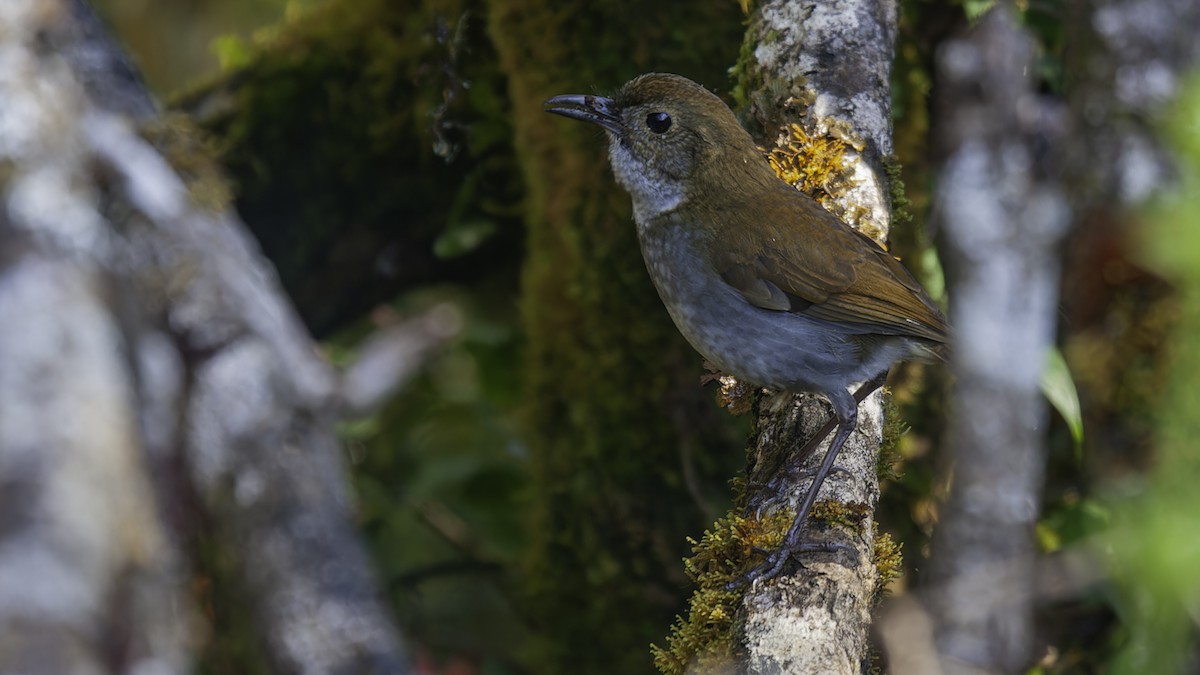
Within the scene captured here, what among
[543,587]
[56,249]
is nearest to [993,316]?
[56,249]

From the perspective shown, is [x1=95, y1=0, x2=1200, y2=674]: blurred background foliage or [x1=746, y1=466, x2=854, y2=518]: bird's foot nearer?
[x1=746, y1=466, x2=854, y2=518]: bird's foot

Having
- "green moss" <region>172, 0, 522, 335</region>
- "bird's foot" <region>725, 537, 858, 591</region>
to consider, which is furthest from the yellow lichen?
"green moss" <region>172, 0, 522, 335</region>

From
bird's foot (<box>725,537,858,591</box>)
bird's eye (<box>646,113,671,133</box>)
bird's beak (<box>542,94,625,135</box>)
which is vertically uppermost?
bird's beak (<box>542,94,625,135</box>)

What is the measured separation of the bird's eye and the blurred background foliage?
612mm

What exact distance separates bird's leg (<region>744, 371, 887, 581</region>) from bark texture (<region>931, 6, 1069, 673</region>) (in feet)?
0.85

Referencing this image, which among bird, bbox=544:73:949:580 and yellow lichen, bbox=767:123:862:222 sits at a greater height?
yellow lichen, bbox=767:123:862:222

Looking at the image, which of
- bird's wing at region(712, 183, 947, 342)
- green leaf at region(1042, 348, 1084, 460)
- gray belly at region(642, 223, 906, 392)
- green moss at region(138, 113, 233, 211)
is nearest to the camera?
green moss at region(138, 113, 233, 211)

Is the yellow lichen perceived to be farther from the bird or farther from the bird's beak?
the bird's beak

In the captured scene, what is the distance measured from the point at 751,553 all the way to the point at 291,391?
41.5 inches

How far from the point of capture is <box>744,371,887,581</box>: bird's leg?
2406 mm

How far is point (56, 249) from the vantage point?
207cm

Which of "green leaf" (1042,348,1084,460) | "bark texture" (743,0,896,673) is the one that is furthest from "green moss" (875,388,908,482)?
"green leaf" (1042,348,1084,460)

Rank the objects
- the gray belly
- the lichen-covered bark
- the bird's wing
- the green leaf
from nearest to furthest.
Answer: the gray belly, the bird's wing, the green leaf, the lichen-covered bark

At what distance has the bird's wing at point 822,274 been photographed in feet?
10.2
